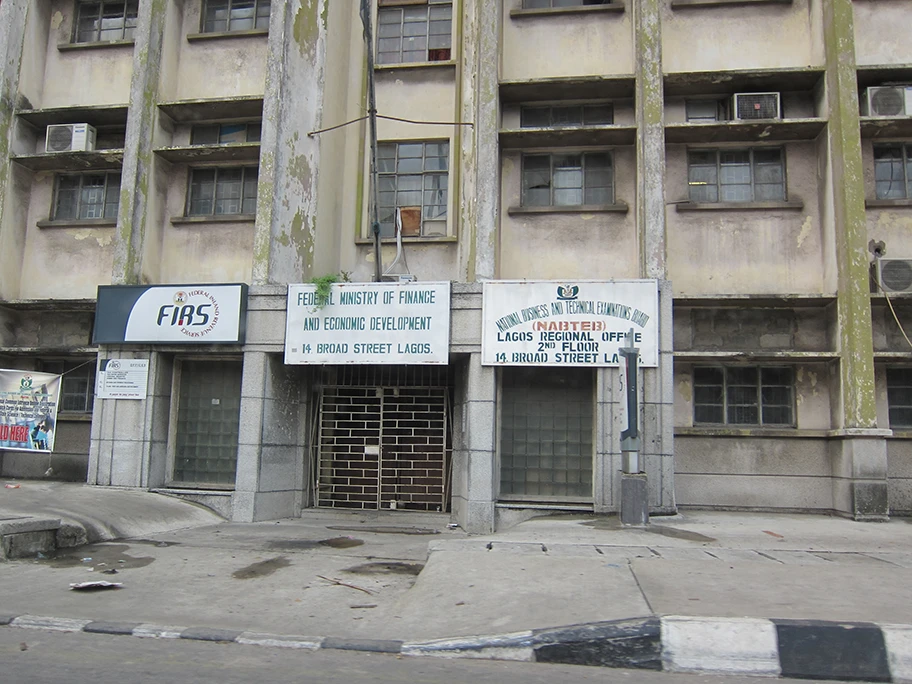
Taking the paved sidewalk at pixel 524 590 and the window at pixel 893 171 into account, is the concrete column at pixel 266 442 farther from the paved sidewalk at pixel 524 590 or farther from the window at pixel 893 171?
the window at pixel 893 171

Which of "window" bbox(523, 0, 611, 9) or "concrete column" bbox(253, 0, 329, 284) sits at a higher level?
"window" bbox(523, 0, 611, 9)

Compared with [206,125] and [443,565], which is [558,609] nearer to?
[443,565]


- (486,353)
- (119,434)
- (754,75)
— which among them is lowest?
(119,434)

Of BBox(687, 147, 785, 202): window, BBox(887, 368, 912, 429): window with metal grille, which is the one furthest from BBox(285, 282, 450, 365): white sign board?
BBox(887, 368, 912, 429): window with metal grille

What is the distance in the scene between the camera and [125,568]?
825 centimetres

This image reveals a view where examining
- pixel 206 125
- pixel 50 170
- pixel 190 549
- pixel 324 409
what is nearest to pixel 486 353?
pixel 324 409

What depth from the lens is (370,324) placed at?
1200 cm

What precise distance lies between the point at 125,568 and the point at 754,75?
474 inches

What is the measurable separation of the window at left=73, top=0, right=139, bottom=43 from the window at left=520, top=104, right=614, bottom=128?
329 inches

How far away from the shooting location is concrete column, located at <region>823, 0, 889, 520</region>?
1147 cm

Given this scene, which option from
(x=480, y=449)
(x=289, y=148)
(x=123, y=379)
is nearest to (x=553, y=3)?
(x=289, y=148)

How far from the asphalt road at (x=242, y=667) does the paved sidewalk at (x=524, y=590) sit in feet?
0.62

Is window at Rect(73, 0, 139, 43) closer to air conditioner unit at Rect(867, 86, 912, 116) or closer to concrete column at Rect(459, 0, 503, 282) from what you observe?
concrete column at Rect(459, 0, 503, 282)

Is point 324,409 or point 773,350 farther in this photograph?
point 324,409
